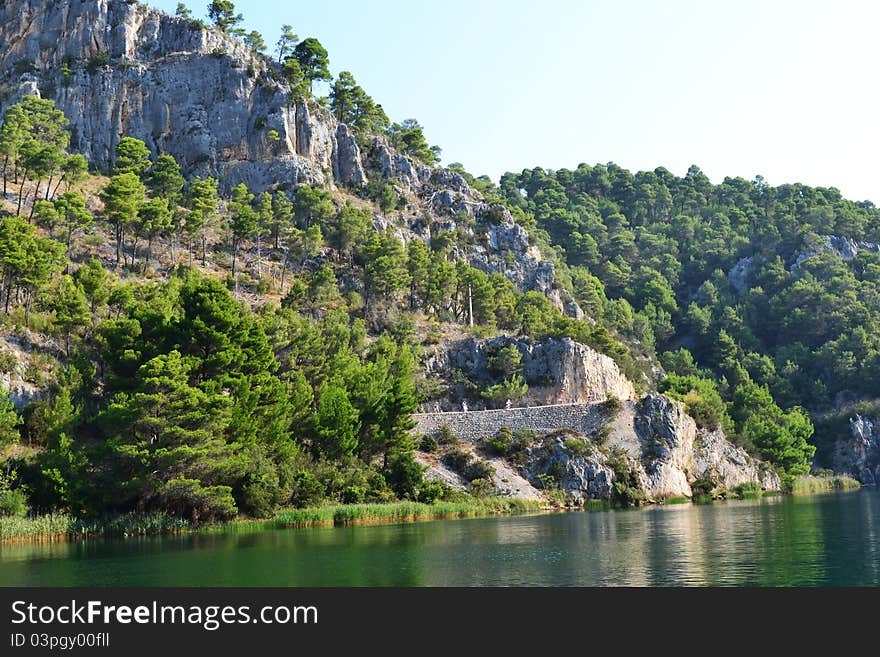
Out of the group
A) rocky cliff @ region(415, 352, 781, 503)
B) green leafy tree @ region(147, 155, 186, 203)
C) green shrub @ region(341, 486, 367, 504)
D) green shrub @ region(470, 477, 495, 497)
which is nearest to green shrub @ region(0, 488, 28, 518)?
green shrub @ region(341, 486, 367, 504)

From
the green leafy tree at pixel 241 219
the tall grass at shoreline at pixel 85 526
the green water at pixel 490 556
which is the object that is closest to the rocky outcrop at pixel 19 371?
the tall grass at shoreline at pixel 85 526

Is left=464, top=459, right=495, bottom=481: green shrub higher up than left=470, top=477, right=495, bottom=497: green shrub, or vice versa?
left=464, top=459, right=495, bottom=481: green shrub

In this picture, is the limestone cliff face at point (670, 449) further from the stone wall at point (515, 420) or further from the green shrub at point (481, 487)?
the green shrub at point (481, 487)

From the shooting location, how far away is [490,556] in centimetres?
3366

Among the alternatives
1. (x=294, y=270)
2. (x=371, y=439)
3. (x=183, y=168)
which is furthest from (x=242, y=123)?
(x=371, y=439)

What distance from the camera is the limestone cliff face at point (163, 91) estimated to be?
11081 cm

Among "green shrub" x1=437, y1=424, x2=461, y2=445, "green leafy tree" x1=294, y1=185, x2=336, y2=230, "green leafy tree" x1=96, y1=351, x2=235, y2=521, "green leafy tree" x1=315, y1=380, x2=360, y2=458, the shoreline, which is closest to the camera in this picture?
the shoreline

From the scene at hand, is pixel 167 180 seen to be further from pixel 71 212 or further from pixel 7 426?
pixel 7 426

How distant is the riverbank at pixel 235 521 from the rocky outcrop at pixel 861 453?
65.0 metres

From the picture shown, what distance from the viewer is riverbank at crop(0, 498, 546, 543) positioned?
4344 centimetres

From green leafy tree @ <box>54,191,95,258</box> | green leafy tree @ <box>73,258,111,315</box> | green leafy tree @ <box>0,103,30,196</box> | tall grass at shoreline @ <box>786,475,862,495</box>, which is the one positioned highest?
green leafy tree @ <box>0,103,30,196</box>

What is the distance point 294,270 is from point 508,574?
2982 inches

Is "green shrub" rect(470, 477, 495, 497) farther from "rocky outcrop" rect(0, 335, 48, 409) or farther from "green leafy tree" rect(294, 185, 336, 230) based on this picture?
"green leafy tree" rect(294, 185, 336, 230)

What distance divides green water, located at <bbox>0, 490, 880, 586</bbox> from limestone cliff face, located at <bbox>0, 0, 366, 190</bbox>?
72420 millimetres
